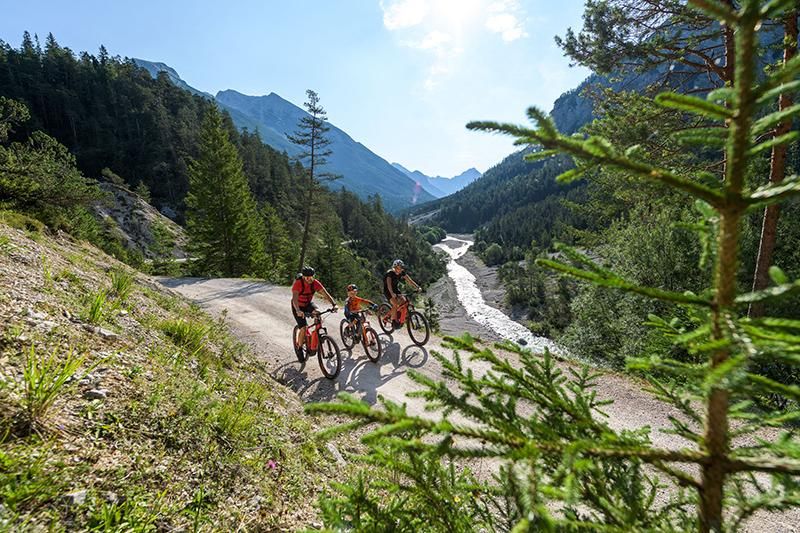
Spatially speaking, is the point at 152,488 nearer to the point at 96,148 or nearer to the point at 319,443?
the point at 319,443

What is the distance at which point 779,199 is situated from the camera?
4.10 ft

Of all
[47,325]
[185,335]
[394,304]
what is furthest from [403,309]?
[47,325]

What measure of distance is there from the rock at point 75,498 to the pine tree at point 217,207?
2658cm

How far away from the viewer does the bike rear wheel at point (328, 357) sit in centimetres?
829

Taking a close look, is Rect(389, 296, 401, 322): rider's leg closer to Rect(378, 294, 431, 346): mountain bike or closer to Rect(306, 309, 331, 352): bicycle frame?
Rect(378, 294, 431, 346): mountain bike

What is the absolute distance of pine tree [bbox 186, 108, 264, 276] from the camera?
1054 inches

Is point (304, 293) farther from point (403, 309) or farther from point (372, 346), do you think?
point (403, 309)

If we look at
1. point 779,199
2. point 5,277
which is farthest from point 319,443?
point 779,199

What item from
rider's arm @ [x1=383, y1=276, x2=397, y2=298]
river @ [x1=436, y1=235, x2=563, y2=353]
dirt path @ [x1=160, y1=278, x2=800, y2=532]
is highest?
rider's arm @ [x1=383, y1=276, x2=397, y2=298]

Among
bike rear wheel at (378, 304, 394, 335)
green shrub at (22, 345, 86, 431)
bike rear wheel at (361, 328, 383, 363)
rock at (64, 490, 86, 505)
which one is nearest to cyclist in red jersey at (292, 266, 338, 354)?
bike rear wheel at (361, 328, 383, 363)

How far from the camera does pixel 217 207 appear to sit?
26859mm

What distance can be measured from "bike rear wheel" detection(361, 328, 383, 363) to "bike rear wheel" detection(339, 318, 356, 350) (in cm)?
62

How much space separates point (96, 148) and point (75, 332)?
88.6 m

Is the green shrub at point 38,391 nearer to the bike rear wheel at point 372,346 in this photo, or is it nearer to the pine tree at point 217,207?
the bike rear wheel at point 372,346
